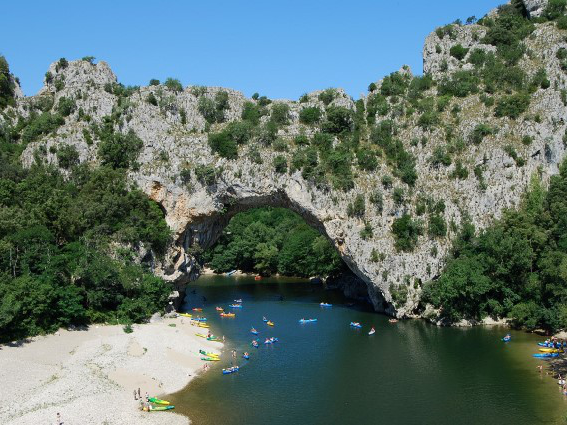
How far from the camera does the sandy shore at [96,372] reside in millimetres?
35188

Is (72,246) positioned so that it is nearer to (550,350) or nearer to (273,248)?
(550,350)

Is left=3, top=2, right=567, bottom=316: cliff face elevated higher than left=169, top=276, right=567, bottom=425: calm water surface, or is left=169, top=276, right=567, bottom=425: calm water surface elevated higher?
left=3, top=2, right=567, bottom=316: cliff face

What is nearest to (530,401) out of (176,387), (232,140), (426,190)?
(176,387)

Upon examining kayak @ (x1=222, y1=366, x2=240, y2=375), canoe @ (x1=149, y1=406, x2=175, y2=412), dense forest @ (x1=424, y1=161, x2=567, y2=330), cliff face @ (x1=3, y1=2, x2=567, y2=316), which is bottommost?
canoe @ (x1=149, y1=406, x2=175, y2=412)

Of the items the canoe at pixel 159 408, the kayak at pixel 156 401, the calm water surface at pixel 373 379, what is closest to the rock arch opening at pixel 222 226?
the calm water surface at pixel 373 379

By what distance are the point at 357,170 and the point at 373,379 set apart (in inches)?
1239

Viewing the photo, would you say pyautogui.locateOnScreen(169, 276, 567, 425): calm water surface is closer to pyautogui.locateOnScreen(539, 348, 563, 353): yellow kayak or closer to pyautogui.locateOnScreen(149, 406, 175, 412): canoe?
pyautogui.locateOnScreen(149, 406, 175, 412): canoe

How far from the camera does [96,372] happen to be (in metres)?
42.5

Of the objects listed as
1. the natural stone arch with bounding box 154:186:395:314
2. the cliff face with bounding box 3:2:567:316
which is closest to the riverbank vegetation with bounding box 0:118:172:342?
the cliff face with bounding box 3:2:567:316

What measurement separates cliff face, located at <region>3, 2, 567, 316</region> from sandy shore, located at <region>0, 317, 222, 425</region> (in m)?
14.6

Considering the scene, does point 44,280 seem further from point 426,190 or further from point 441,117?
point 441,117

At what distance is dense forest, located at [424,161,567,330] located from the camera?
174 ft

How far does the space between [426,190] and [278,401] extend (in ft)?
120

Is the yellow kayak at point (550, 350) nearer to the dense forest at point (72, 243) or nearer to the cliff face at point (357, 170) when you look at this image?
the cliff face at point (357, 170)
